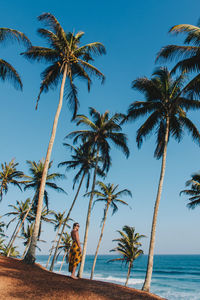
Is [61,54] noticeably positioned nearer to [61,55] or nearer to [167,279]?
[61,55]

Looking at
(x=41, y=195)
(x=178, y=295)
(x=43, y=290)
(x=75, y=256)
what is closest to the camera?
(x=43, y=290)

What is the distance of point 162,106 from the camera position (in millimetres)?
13141

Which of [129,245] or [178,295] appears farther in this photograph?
[178,295]

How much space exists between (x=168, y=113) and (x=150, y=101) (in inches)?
60.0

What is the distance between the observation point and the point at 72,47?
13570 mm

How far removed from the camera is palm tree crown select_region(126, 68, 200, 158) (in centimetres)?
1300

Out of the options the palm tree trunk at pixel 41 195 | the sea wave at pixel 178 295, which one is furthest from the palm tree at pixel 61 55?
the sea wave at pixel 178 295

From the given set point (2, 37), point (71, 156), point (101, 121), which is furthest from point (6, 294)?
point (71, 156)

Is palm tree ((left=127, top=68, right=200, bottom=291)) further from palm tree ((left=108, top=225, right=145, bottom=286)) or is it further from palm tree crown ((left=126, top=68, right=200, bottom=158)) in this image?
palm tree ((left=108, top=225, right=145, bottom=286))

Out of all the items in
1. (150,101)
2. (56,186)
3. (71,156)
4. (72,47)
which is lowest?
(56,186)

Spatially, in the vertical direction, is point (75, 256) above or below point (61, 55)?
below

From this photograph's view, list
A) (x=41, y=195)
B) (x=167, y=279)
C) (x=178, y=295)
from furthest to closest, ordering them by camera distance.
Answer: (x=167, y=279) → (x=178, y=295) → (x=41, y=195)

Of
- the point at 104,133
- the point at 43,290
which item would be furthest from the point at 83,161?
the point at 43,290

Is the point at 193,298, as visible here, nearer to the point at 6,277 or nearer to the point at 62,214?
the point at 62,214
